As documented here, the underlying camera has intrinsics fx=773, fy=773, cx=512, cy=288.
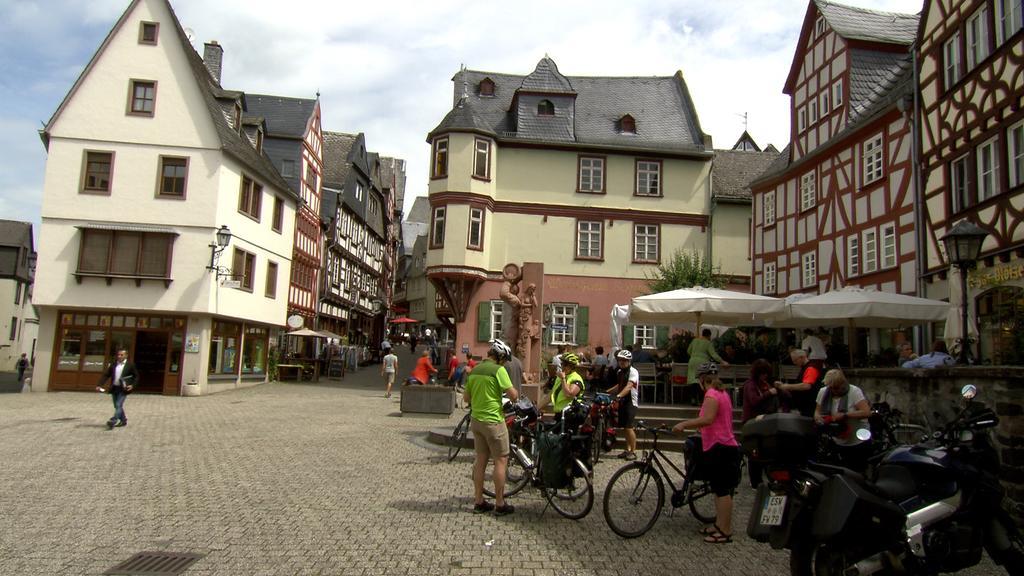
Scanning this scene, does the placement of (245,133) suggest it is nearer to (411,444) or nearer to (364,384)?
(364,384)

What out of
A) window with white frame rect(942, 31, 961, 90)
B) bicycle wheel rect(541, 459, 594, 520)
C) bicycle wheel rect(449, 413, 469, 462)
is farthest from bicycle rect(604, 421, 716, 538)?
window with white frame rect(942, 31, 961, 90)

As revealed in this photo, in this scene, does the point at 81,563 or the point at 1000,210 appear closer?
the point at 81,563

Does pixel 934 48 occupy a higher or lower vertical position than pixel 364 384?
higher

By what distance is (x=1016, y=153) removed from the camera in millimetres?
15109

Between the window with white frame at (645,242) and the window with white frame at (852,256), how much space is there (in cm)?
1002

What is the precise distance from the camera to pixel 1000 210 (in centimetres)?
1541

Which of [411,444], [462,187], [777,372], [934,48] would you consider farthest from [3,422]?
[934,48]

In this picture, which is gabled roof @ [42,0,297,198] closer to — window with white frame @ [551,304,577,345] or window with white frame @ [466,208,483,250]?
window with white frame @ [466,208,483,250]

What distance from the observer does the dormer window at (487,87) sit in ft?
114

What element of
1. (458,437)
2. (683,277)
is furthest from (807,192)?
(458,437)

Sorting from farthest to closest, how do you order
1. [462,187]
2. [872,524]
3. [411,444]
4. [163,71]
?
[462,187] → [163,71] → [411,444] → [872,524]

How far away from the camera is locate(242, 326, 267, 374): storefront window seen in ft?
97.9

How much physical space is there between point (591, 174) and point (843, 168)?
11.2 metres

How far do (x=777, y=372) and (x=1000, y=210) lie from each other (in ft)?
17.7
